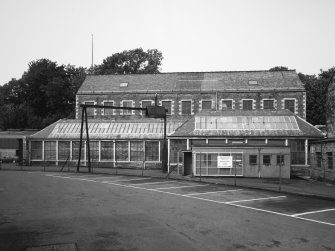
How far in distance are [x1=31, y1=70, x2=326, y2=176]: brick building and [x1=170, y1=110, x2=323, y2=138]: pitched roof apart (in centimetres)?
120

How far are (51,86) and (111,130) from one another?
3254 cm

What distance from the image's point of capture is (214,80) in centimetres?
4434

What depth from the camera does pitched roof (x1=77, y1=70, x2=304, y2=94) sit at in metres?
42.0

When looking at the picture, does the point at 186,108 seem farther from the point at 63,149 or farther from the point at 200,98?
the point at 63,149

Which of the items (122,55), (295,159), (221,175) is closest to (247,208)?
(221,175)

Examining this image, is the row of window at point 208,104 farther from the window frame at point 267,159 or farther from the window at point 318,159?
the window frame at point 267,159

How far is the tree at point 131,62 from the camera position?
69.5 m

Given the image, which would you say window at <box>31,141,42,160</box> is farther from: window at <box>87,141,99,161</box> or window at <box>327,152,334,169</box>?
window at <box>327,152,334,169</box>

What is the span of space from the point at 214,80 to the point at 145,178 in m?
22.8

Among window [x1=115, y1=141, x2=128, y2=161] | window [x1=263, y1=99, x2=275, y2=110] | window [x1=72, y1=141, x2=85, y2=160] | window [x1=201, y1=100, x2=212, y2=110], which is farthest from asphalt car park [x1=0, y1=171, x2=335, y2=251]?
window [x1=201, y1=100, x2=212, y2=110]

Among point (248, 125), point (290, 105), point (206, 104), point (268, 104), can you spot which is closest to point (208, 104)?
point (206, 104)

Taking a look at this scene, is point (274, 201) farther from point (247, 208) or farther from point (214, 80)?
point (214, 80)

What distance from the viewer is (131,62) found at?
2756 inches

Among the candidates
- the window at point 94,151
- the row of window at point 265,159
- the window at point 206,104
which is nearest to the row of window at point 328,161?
the row of window at point 265,159
